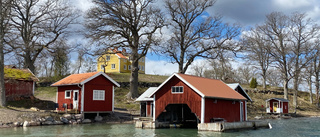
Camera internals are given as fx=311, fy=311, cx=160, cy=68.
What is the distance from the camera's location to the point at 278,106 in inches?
1955

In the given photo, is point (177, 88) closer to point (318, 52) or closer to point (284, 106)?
point (284, 106)

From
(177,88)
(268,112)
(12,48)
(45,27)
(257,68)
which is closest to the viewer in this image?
(177,88)

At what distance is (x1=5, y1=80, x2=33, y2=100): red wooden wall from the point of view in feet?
110

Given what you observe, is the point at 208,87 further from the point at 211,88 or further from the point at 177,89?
the point at 177,89

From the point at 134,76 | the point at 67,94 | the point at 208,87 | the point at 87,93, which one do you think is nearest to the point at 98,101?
the point at 87,93

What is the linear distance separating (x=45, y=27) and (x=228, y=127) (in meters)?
30.2

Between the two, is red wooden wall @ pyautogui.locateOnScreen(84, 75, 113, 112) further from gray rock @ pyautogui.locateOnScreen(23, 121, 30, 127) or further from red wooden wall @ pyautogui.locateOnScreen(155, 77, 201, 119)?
red wooden wall @ pyautogui.locateOnScreen(155, 77, 201, 119)

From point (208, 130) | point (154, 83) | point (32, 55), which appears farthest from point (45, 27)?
point (208, 130)

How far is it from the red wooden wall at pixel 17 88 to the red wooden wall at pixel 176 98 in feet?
Result: 54.4

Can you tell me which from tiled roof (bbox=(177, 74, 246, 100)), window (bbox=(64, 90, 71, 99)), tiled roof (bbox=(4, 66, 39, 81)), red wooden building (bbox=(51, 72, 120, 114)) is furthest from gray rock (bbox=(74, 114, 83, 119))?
tiled roof (bbox=(177, 74, 246, 100))

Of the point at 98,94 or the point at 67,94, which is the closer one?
the point at 98,94

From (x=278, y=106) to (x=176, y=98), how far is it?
3054 centimetres

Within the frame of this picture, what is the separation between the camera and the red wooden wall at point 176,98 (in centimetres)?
2392

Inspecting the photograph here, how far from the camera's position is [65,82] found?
32.6 meters
